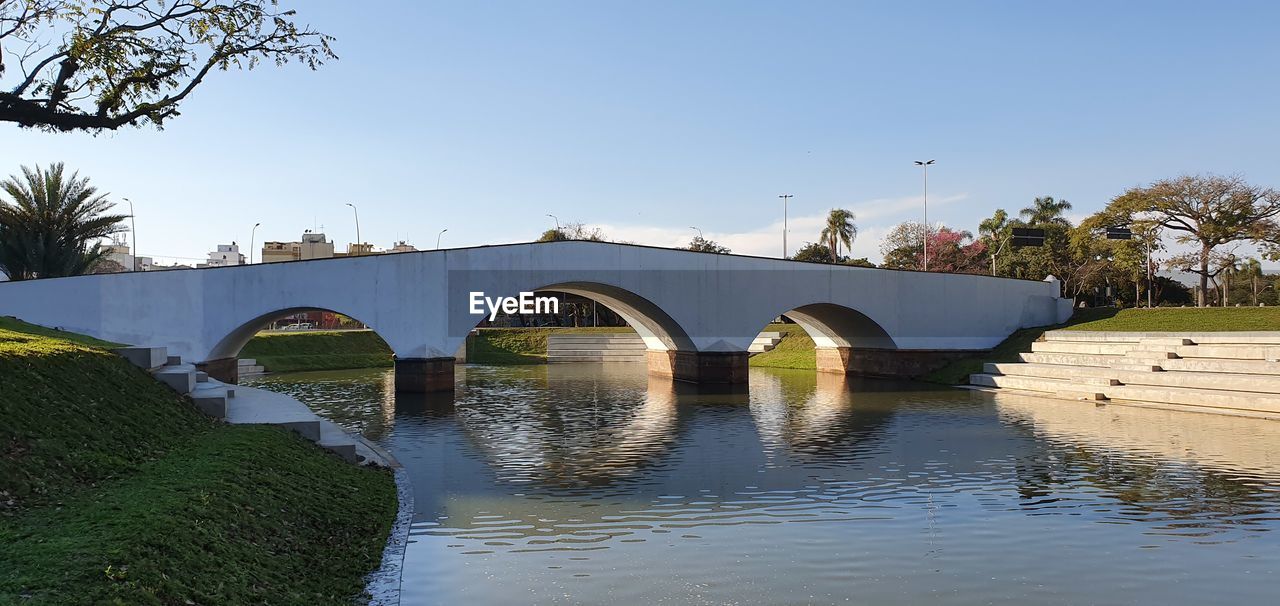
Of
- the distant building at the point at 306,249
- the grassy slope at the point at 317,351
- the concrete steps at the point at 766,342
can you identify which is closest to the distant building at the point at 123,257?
the distant building at the point at 306,249

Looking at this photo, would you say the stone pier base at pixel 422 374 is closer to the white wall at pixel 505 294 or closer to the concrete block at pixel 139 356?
the white wall at pixel 505 294

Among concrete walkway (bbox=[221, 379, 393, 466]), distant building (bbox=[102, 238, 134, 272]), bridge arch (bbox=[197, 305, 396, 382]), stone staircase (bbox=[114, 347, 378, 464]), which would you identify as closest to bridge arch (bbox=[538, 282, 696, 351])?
bridge arch (bbox=[197, 305, 396, 382])

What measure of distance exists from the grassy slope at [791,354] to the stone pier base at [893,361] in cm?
415

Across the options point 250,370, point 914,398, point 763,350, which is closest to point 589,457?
point 914,398

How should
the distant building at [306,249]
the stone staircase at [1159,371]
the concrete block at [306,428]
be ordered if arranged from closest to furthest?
the concrete block at [306,428]
the stone staircase at [1159,371]
the distant building at [306,249]

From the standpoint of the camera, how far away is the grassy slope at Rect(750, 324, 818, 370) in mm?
55781

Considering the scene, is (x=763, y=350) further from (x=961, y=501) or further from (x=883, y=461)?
(x=961, y=501)

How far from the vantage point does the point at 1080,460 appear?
62.2 feet

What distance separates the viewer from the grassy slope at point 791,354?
2196 inches

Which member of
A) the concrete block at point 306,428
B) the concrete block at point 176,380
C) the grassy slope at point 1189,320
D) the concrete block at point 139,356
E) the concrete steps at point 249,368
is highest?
the grassy slope at point 1189,320

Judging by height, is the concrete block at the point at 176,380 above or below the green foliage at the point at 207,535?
above

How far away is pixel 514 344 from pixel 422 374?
105ft

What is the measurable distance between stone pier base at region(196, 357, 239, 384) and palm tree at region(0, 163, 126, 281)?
11.7 meters

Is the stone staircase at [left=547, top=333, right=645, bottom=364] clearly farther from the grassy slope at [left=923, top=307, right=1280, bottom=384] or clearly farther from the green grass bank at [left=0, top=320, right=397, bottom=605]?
the green grass bank at [left=0, top=320, right=397, bottom=605]
